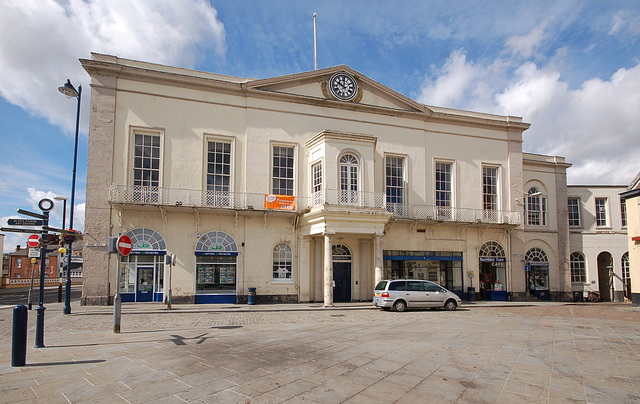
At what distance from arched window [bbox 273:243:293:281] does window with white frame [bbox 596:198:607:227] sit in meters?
23.1

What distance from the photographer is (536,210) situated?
99.9 feet

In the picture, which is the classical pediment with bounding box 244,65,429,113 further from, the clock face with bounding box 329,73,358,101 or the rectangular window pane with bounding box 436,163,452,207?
the rectangular window pane with bounding box 436,163,452,207

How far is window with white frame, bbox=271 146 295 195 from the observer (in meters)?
24.3

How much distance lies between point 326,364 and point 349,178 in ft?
50.9

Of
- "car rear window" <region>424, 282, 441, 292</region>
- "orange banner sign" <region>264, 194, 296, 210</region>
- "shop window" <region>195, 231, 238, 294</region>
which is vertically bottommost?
"car rear window" <region>424, 282, 441, 292</region>

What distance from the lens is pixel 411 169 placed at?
26.9 metres

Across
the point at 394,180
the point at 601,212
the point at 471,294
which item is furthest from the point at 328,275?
the point at 601,212

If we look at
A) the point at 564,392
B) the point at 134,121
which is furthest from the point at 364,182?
the point at 564,392

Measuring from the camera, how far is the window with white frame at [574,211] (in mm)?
31750

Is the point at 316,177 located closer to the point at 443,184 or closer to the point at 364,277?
the point at 364,277

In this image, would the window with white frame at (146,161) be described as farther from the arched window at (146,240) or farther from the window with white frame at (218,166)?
the window with white frame at (218,166)

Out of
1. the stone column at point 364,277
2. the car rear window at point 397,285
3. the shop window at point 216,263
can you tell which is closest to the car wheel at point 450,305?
the car rear window at point 397,285

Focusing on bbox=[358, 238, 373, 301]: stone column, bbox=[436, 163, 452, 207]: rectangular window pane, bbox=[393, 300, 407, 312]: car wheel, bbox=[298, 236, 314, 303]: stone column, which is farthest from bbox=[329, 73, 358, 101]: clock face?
bbox=[393, 300, 407, 312]: car wheel

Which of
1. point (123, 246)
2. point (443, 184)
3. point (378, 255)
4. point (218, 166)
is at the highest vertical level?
point (218, 166)
